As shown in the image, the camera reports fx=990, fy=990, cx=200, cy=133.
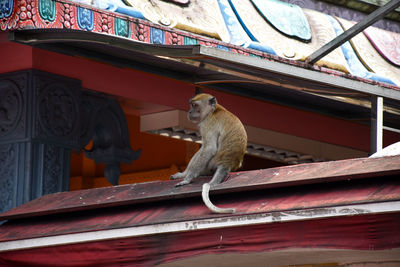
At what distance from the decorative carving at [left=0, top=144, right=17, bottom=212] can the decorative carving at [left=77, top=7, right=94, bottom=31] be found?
3.98ft

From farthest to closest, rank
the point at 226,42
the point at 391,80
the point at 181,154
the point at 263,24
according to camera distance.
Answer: the point at 181,154, the point at 391,80, the point at 263,24, the point at 226,42

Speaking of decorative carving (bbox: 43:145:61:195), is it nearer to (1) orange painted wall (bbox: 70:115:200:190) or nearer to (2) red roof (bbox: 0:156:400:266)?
(2) red roof (bbox: 0:156:400:266)

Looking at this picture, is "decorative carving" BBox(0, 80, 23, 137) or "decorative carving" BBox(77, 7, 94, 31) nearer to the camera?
"decorative carving" BBox(77, 7, 94, 31)

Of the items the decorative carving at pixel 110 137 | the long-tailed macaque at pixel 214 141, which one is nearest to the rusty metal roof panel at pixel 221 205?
the long-tailed macaque at pixel 214 141

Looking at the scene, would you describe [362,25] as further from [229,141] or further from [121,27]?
[229,141]

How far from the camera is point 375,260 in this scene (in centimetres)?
498

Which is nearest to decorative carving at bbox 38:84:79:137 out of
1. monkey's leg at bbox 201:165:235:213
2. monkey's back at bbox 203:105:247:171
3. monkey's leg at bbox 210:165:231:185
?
monkey's back at bbox 203:105:247:171

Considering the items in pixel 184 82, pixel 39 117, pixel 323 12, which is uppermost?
pixel 323 12

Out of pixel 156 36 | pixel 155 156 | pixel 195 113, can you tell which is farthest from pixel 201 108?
pixel 155 156

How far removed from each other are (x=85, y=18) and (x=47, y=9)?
0.35 m

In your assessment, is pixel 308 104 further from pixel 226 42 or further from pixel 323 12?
pixel 226 42

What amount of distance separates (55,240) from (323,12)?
5729 mm

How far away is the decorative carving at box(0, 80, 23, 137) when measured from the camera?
8156 mm

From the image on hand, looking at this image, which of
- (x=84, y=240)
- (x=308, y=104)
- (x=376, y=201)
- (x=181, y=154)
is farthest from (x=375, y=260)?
(x=181, y=154)
